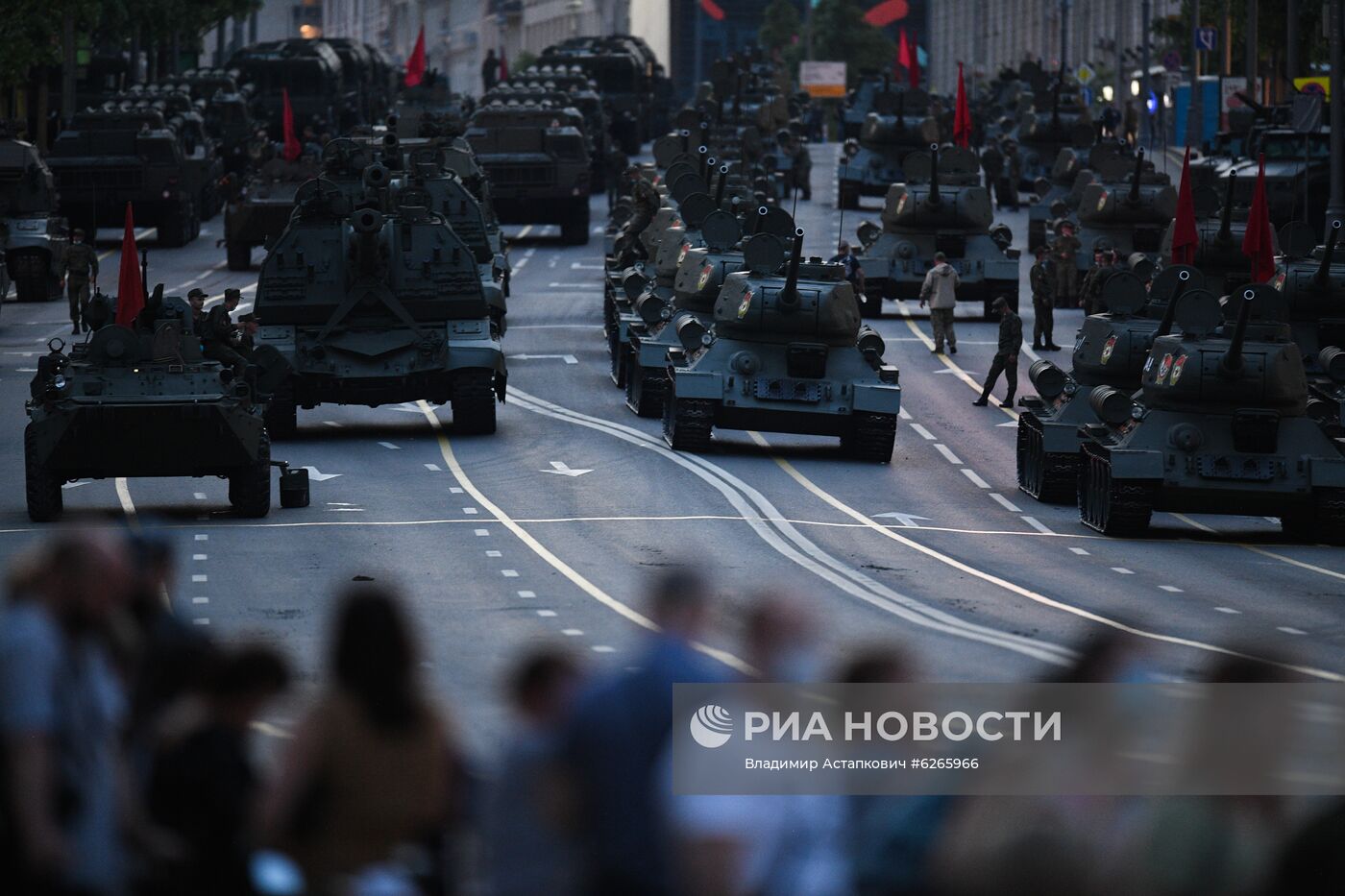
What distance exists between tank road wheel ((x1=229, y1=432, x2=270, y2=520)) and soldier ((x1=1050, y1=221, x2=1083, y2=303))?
23.0 m

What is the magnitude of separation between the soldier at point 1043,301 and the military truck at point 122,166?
21422 mm

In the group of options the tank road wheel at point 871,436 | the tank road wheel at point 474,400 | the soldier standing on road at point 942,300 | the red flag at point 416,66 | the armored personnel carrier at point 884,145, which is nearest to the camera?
the tank road wheel at point 871,436


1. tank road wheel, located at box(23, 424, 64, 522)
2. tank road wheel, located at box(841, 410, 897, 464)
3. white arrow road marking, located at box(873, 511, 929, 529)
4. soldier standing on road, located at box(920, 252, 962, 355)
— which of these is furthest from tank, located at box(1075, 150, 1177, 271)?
tank road wheel, located at box(23, 424, 64, 522)

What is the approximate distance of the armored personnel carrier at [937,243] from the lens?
46188 mm

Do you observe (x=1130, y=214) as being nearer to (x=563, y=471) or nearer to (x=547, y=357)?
(x=547, y=357)

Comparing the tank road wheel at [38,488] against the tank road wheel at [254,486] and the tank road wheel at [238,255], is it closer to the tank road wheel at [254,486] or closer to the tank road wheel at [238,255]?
the tank road wheel at [254,486]

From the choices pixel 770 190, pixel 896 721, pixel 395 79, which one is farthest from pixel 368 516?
pixel 395 79

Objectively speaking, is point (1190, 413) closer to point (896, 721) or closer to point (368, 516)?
point (368, 516)

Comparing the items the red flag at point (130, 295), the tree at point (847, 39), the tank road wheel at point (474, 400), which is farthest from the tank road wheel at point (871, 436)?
the tree at point (847, 39)

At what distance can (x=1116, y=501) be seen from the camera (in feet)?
84.2

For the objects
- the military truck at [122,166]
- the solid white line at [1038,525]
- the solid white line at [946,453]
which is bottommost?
the solid white line at [1038,525]

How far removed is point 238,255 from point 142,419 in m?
31.1

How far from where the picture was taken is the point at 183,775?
8.70 metres

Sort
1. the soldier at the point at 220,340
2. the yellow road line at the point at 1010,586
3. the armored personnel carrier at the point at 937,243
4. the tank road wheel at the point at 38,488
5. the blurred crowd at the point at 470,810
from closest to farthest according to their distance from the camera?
the blurred crowd at the point at 470,810
the yellow road line at the point at 1010,586
the tank road wheel at the point at 38,488
the soldier at the point at 220,340
the armored personnel carrier at the point at 937,243
